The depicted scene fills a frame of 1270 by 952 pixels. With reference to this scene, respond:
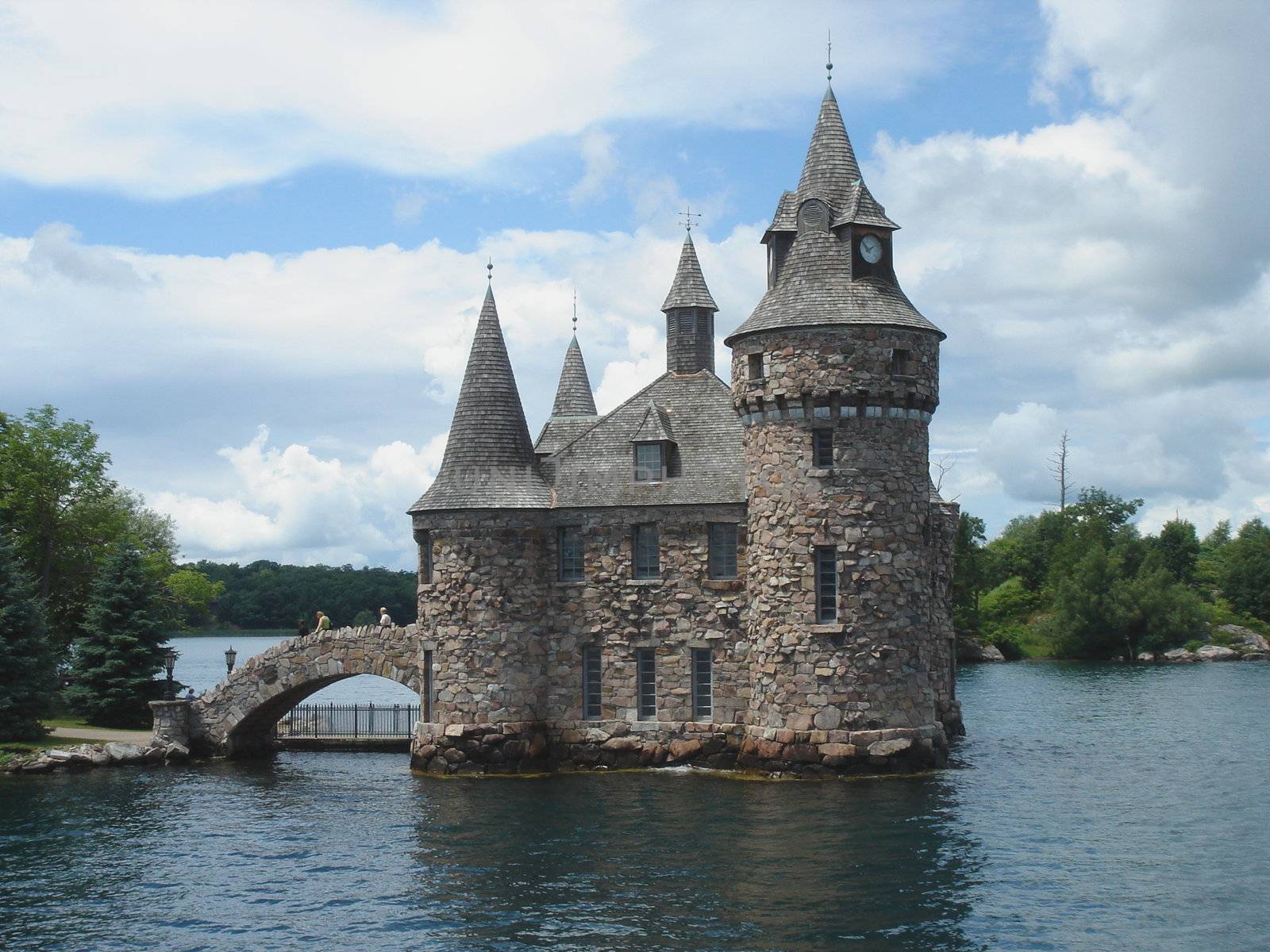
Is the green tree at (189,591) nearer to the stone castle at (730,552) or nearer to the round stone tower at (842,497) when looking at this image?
the stone castle at (730,552)

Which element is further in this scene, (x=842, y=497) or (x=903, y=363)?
(x=903, y=363)

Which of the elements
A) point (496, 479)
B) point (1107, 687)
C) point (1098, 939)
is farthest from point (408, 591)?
point (1098, 939)

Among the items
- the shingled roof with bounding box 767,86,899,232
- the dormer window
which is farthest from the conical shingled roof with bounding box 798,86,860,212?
the dormer window

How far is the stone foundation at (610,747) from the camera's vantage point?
34281mm

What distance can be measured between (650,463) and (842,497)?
5.98 meters

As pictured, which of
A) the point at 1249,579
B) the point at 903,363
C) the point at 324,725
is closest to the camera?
the point at 903,363

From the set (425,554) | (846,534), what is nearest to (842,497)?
(846,534)

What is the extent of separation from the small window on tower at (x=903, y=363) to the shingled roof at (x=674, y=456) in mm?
4775

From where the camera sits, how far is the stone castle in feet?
112

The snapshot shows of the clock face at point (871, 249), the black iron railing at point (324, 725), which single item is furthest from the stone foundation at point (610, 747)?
the clock face at point (871, 249)

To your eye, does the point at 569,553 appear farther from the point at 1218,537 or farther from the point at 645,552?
the point at 1218,537

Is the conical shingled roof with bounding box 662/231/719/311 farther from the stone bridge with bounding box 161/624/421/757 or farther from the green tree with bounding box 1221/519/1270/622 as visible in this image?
the green tree with bounding box 1221/519/1270/622

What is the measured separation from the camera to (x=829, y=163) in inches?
1471

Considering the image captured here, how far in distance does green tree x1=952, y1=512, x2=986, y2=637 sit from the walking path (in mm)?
61350
